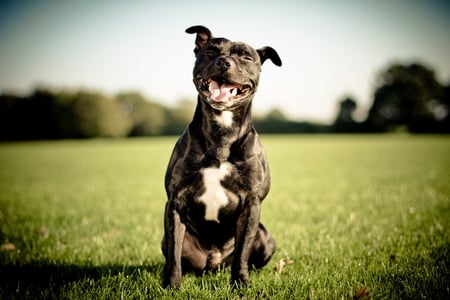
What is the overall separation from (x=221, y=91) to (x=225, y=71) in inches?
7.3

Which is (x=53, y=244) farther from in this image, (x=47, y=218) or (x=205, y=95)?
(x=205, y=95)

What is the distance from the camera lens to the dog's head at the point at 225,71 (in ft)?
10.0

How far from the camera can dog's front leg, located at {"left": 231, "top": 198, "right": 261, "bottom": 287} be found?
Answer: 306 centimetres

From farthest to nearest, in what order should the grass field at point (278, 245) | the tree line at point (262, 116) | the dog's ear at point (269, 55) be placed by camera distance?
the tree line at point (262, 116), the dog's ear at point (269, 55), the grass field at point (278, 245)

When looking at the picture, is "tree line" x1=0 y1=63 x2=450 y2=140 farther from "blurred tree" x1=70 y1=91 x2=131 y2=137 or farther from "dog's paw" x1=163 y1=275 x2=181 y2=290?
"dog's paw" x1=163 y1=275 x2=181 y2=290

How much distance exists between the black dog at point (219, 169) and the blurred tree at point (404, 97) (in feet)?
226

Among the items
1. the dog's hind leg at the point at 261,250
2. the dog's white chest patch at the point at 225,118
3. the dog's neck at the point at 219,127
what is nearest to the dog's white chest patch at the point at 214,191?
the dog's neck at the point at 219,127

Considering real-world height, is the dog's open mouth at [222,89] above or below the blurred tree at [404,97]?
below

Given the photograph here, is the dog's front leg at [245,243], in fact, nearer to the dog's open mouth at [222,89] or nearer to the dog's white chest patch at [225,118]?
the dog's white chest patch at [225,118]

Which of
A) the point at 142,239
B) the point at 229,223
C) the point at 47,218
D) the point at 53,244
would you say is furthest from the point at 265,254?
the point at 47,218

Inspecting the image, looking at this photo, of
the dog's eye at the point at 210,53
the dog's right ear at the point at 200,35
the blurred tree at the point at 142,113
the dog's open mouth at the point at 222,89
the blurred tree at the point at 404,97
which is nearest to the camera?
the dog's open mouth at the point at 222,89

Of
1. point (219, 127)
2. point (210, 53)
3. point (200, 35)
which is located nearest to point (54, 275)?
point (219, 127)

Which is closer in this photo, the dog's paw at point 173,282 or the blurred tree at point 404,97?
the dog's paw at point 173,282

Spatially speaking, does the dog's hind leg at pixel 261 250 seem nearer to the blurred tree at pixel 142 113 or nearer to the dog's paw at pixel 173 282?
the dog's paw at pixel 173 282
